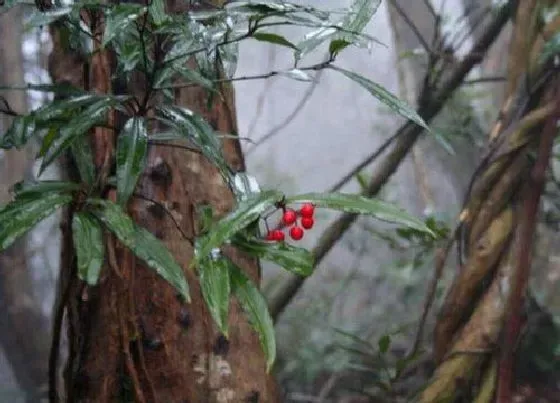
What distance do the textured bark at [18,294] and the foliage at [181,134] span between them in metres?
0.89

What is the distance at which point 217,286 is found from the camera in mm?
459

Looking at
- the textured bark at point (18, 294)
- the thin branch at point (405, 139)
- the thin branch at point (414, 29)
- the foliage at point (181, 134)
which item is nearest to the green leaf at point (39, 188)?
the foliage at point (181, 134)

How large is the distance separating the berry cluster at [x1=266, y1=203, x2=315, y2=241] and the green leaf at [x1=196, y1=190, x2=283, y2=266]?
4 centimetres

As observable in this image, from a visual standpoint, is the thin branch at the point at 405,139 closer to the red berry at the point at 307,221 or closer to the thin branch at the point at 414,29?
the thin branch at the point at 414,29

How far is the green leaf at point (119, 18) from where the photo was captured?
458mm

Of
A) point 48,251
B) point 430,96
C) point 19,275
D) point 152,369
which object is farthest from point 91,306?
point 48,251

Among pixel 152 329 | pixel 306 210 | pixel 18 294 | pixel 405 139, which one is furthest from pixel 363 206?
pixel 18 294

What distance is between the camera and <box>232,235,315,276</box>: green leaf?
19.4 inches

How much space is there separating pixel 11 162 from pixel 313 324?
124 cm

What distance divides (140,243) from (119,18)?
0.49ft

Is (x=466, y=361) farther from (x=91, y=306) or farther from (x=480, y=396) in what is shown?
(x=91, y=306)

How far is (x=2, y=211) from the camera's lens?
46 centimetres

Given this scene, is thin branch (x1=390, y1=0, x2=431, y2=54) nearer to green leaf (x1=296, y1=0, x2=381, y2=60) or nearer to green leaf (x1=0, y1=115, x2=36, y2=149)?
green leaf (x1=296, y1=0, x2=381, y2=60)

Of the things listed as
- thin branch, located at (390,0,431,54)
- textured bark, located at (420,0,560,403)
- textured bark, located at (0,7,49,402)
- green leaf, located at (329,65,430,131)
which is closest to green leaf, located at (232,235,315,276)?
green leaf, located at (329,65,430,131)
